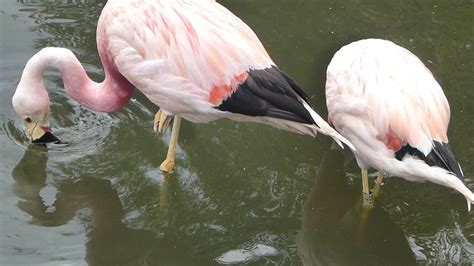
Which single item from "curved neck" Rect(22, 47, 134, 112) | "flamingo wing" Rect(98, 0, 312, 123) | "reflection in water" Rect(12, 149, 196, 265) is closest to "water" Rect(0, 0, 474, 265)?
"reflection in water" Rect(12, 149, 196, 265)

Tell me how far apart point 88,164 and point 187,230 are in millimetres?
810

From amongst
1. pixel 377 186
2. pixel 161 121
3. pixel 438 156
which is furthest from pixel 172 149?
pixel 438 156

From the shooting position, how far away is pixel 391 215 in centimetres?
472

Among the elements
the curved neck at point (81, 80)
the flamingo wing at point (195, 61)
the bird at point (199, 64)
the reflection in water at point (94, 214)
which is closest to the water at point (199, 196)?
the reflection in water at point (94, 214)

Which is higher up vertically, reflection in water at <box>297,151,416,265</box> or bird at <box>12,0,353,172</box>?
bird at <box>12,0,353,172</box>

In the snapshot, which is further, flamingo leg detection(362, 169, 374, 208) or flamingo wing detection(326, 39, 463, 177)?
flamingo leg detection(362, 169, 374, 208)

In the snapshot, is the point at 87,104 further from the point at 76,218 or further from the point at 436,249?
the point at 436,249

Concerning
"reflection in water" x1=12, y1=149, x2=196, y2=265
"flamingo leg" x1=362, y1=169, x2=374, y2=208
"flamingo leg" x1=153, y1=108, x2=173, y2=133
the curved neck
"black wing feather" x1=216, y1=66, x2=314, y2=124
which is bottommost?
"reflection in water" x1=12, y1=149, x2=196, y2=265

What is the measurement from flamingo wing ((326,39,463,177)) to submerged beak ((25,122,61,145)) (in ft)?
5.64

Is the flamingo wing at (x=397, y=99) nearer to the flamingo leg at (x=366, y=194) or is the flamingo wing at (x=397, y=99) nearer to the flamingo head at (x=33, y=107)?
the flamingo leg at (x=366, y=194)

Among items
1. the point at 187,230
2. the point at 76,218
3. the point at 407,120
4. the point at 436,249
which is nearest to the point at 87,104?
the point at 76,218

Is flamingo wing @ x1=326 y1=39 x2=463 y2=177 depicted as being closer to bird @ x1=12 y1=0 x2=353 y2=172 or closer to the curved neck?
bird @ x1=12 y1=0 x2=353 y2=172

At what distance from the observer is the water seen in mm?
4359

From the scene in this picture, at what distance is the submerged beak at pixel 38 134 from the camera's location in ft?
15.7
